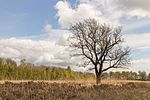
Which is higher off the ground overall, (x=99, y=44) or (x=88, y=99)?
(x=99, y=44)

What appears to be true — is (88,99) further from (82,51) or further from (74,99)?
(82,51)

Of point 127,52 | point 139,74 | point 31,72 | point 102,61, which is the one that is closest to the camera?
point 102,61

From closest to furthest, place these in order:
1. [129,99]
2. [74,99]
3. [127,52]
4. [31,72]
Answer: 1. [74,99]
2. [129,99]
3. [127,52]
4. [31,72]

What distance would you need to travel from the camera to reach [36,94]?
15.1 meters

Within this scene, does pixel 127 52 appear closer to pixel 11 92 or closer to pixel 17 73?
pixel 11 92

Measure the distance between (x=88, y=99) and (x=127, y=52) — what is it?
38.2 m

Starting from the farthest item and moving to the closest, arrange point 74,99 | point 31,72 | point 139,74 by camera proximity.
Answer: point 139,74 < point 31,72 < point 74,99

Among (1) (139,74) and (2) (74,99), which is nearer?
(2) (74,99)

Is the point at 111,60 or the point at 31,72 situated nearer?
the point at 111,60

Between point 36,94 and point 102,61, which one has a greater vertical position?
point 102,61

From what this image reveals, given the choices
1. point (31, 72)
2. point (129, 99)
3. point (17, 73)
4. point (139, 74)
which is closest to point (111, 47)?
point (129, 99)

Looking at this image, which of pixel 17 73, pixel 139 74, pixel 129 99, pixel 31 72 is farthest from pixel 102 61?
pixel 139 74

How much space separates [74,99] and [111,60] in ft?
118

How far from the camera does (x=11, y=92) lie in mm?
15078
